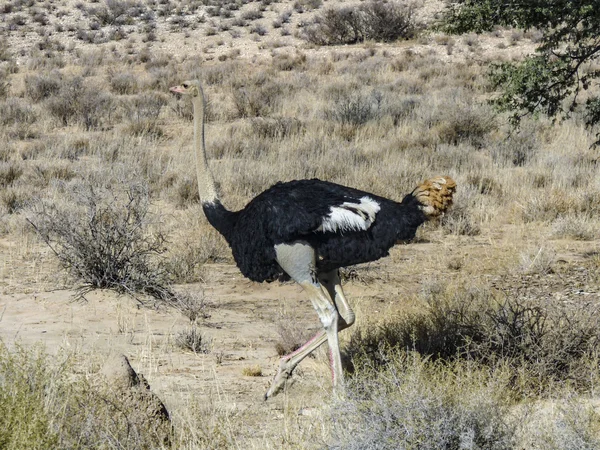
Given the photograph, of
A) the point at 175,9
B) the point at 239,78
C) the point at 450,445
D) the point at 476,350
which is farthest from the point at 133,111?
the point at 175,9

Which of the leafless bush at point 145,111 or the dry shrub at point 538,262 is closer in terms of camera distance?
the dry shrub at point 538,262

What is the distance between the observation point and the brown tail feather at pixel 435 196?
567 centimetres

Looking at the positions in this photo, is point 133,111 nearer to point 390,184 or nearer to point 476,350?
point 390,184

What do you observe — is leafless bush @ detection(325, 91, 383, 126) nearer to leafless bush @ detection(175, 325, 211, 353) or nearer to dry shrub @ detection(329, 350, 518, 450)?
leafless bush @ detection(175, 325, 211, 353)

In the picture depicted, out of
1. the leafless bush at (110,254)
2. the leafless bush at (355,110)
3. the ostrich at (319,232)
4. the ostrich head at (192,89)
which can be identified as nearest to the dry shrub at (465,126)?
the leafless bush at (355,110)

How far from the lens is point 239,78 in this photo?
81.3ft

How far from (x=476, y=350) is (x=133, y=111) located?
1465cm

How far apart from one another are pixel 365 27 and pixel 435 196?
96.8 ft

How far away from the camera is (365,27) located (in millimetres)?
34312

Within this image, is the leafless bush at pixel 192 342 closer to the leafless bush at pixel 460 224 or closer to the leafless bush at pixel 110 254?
the leafless bush at pixel 110 254

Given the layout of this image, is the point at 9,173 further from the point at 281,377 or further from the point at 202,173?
the point at 281,377

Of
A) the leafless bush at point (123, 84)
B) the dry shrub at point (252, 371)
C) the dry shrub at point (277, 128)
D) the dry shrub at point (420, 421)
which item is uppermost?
the dry shrub at point (420, 421)

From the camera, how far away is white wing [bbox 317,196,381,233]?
5.42 meters

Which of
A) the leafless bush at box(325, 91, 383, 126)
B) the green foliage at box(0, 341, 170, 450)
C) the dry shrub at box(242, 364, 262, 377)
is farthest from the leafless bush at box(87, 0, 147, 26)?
the green foliage at box(0, 341, 170, 450)
